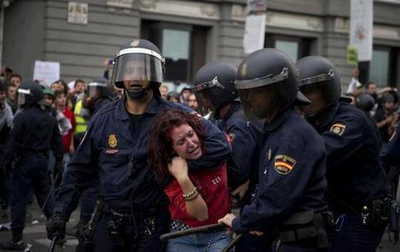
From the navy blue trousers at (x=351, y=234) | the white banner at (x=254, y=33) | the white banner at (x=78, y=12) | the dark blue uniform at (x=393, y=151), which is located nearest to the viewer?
the navy blue trousers at (x=351, y=234)

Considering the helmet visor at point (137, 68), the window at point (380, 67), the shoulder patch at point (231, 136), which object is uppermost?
the window at point (380, 67)

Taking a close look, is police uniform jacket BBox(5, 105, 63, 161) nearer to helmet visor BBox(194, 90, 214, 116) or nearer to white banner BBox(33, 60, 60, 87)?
helmet visor BBox(194, 90, 214, 116)

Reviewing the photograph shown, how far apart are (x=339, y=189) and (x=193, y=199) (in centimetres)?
111

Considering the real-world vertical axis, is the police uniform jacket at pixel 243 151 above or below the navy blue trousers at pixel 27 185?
above

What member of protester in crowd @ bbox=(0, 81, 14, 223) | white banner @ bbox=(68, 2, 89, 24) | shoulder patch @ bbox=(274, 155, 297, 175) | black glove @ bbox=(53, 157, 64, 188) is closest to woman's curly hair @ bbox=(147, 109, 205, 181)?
shoulder patch @ bbox=(274, 155, 297, 175)

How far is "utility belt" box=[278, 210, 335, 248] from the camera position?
11.4ft

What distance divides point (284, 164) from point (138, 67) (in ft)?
4.33

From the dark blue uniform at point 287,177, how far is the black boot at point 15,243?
17.2 feet

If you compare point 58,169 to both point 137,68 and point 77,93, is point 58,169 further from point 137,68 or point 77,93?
point 137,68

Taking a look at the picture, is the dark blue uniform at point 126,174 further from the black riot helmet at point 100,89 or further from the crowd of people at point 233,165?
the black riot helmet at point 100,89

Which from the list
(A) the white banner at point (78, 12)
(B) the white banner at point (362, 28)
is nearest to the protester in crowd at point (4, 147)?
(B) the white banner at point (362, 28)

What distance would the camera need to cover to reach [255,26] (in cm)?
1490

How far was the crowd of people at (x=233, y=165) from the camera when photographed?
3.49 m

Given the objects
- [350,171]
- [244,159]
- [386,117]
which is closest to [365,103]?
[386,117]
